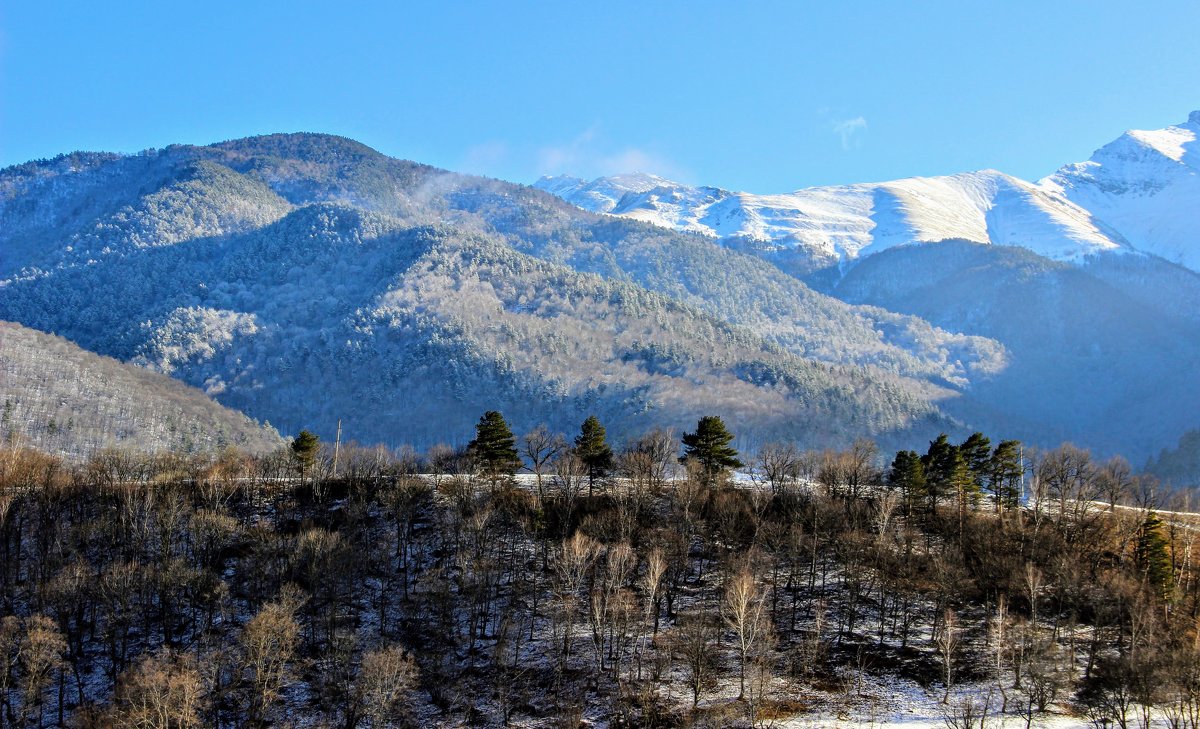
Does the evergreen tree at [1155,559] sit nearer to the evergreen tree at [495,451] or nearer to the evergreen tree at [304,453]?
the evergreen tree at [495,451]

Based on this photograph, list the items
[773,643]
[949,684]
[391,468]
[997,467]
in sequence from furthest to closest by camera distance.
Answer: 1. [391,468]
2. [997,467]
3. [773,643]
4. [949,684]

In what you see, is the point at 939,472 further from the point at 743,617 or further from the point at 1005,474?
the point at 743,617

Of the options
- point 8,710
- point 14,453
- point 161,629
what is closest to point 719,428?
point 161,629

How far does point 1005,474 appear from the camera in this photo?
10288 cm

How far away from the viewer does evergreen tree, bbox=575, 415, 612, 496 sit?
357 feet

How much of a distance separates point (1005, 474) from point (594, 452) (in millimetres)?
52834

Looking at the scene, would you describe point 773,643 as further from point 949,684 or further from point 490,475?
point 490,475

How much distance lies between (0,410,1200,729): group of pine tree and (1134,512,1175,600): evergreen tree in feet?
0.84

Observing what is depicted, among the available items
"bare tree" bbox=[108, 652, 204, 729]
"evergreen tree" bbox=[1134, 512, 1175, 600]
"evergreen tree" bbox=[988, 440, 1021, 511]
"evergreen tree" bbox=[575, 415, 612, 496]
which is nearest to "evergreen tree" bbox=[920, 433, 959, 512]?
"evergreen tree" bbox=[988, 440, 1021, 511]

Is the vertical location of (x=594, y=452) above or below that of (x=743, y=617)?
above

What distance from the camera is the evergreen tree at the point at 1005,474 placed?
328 feet

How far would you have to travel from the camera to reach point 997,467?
340 feet

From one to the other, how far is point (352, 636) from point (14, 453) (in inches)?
2988

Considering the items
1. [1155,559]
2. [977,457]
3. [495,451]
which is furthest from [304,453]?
[1155,559]
